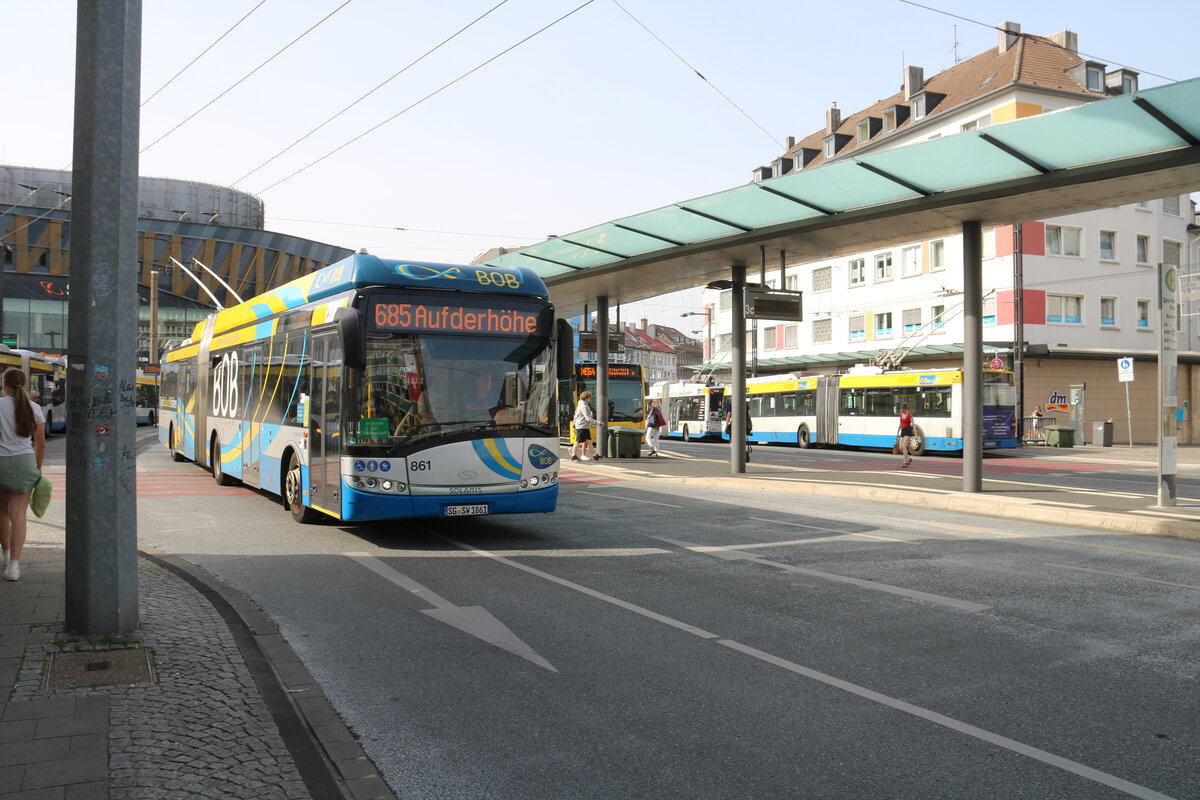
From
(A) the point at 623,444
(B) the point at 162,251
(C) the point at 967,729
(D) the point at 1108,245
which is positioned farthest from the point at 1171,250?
(B) the point at 162,251

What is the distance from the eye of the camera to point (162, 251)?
6750cm

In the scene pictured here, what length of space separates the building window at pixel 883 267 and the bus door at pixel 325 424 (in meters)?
46.1

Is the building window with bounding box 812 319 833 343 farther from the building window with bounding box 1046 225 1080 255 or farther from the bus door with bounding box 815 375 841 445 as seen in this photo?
the bus door with bounding box 815 375 841 445

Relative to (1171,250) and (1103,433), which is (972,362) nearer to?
(1103,433)

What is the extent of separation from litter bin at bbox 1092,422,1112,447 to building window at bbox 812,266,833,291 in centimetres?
2058

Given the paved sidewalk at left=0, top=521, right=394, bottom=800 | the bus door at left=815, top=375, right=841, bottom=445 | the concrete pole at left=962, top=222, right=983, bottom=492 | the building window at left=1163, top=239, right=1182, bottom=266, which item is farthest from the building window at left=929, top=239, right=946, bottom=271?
the paved sidewalk at left=0, top=521, right=394, bottom=800

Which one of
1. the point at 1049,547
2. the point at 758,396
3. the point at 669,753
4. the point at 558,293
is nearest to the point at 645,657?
the point at 669,753

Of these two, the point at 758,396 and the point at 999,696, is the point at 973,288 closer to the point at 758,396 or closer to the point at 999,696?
the point at 999,696

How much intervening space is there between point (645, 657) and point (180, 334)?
75.9 m

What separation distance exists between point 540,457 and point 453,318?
1.83 metres

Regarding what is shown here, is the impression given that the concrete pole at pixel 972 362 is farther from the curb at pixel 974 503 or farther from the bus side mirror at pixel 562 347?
the bus side mirror at pixel 562 347

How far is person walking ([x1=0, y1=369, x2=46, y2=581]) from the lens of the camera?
771cm

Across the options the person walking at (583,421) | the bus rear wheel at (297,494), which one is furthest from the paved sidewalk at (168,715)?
the person walking at (583,421)

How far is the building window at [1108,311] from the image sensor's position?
46.7 m
